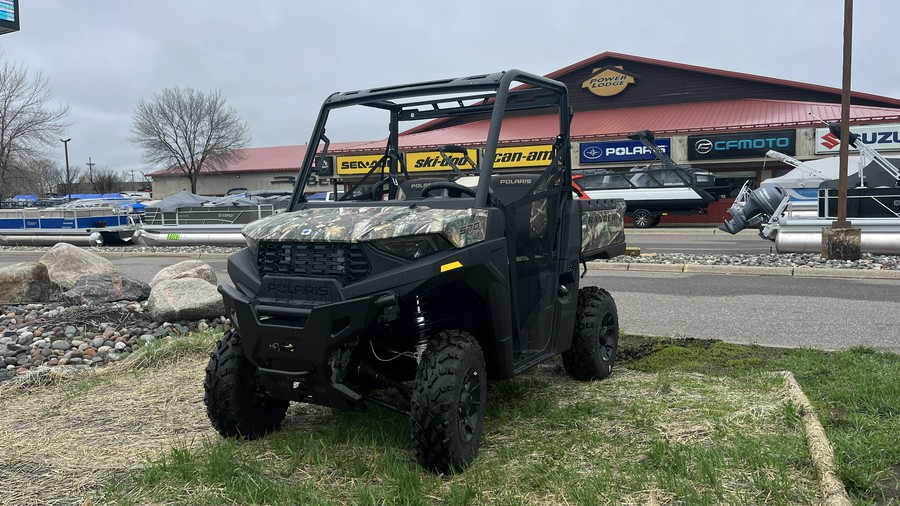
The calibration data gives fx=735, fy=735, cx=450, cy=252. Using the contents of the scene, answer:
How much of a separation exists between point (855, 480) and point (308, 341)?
2687mm

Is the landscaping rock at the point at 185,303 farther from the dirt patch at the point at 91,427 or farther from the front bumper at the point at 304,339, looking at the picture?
the front bumper at the point at 304,339

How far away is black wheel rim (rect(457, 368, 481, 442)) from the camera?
146 inches

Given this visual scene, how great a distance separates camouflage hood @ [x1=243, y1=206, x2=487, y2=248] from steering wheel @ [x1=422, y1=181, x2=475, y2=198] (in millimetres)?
368

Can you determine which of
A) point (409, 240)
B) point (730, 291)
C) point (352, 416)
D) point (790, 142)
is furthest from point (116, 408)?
point (790, 142)

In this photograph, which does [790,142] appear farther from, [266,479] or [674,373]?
[266,479]

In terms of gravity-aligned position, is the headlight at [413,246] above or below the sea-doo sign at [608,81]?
below

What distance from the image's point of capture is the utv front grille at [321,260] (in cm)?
362

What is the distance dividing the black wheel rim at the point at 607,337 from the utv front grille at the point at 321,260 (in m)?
2.51

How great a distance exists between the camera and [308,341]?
349 cm

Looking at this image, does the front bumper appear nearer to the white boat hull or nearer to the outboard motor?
the white boat hull

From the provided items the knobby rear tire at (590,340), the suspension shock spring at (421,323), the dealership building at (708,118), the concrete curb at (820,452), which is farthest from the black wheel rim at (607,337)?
the dealership building at (708,118)

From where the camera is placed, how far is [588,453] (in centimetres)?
391

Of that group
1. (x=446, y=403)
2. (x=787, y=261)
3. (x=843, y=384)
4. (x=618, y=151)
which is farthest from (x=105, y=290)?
(x=618, y=151)

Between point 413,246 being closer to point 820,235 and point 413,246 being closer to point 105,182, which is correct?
point 820,235
